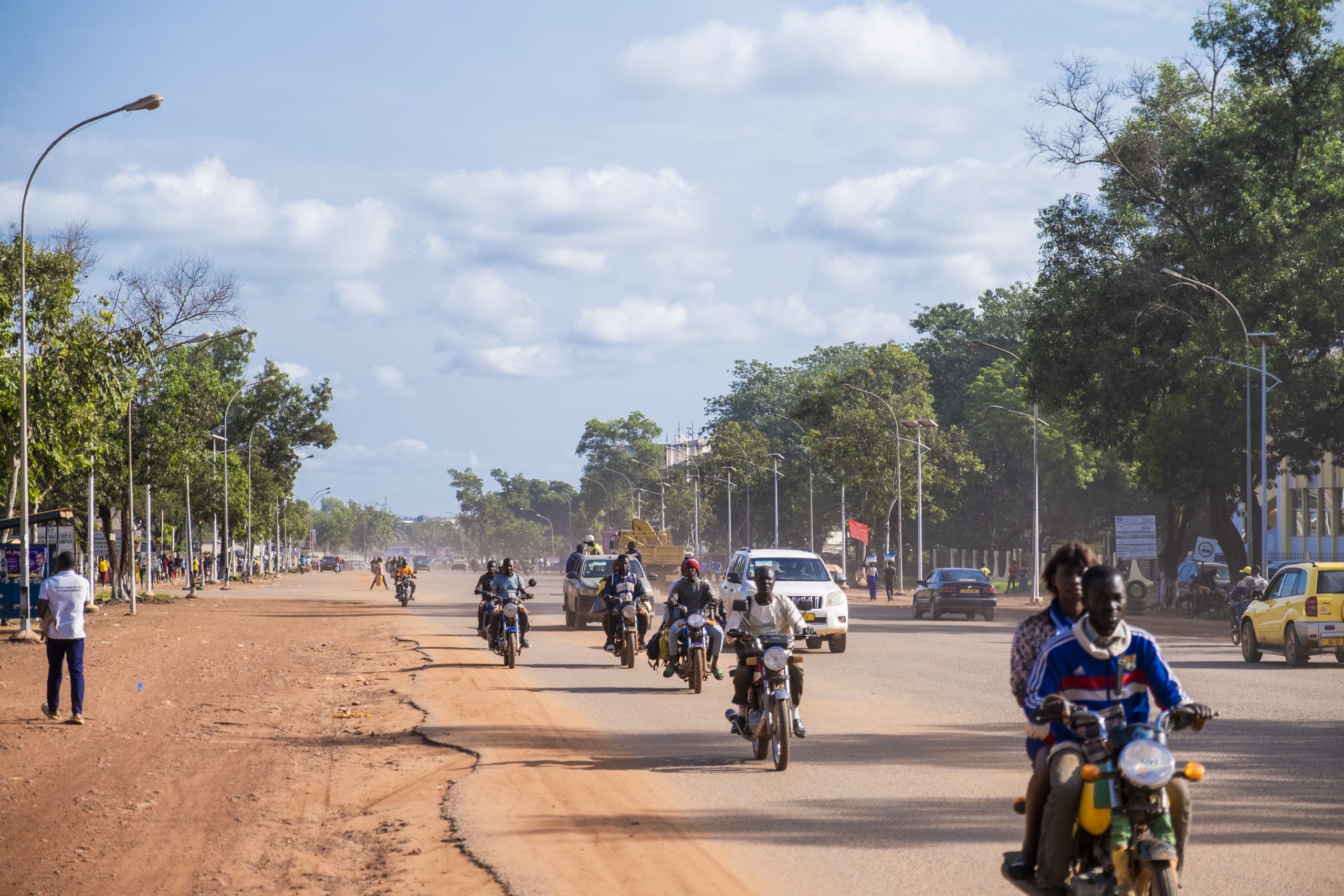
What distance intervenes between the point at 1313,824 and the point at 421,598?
47.7 meters

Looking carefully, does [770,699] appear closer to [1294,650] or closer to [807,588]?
[807,588]

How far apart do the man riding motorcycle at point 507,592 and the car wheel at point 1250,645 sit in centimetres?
1144

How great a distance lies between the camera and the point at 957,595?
40.2 meters

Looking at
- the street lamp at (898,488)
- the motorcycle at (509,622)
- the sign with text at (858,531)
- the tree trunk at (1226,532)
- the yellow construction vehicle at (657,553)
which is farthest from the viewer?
the sign with text at (858,531)

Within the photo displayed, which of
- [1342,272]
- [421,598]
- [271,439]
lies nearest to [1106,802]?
[1342,272]

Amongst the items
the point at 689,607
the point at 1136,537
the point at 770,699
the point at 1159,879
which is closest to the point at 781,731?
Answer: the point at 770,699

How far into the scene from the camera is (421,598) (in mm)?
54312

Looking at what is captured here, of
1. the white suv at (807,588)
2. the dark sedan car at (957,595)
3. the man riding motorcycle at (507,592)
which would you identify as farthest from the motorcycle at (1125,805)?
the dark sedan car at (957,595)

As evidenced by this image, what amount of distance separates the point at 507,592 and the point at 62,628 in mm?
7073

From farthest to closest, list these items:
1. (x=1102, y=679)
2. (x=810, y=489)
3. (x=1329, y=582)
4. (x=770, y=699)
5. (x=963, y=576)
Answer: (x=810, y=489)
(x=963, y=576)
(x=1329, y=582)
(x=770, y=699)
(x=1102, y=679)

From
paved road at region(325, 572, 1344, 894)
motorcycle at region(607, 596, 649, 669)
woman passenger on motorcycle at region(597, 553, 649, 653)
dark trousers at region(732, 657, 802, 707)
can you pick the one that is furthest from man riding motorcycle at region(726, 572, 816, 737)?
woman passenger on motorcycle at region(597, 553, 649, 653)

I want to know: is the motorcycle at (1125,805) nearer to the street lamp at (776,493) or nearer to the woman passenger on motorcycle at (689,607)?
the woman passenger on motorcycle at (689,607)

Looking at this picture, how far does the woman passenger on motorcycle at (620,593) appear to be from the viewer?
20.5 meters

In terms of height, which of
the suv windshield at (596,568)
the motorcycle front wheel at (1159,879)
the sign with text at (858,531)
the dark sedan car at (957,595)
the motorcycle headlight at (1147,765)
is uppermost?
the sign with text at (858,531)
